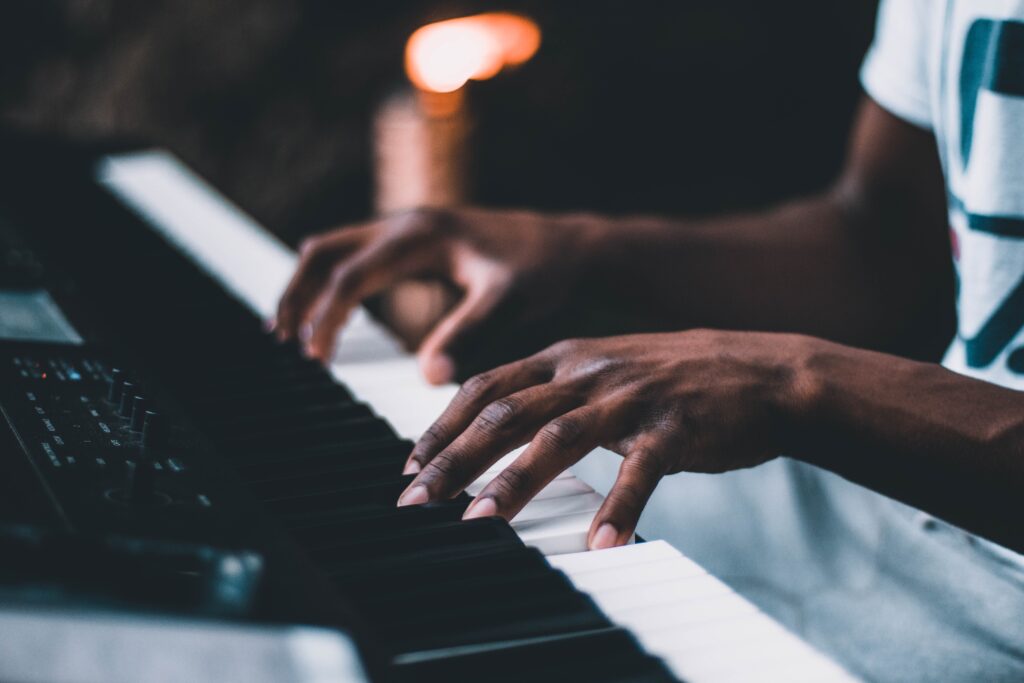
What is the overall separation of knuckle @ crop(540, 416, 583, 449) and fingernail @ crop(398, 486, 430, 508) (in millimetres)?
82

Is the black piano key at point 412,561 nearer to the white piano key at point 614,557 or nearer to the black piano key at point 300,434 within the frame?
the white piano key at point 614,557

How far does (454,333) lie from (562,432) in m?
0.35

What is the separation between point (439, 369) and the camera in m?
0.93

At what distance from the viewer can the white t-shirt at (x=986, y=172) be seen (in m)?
0.95

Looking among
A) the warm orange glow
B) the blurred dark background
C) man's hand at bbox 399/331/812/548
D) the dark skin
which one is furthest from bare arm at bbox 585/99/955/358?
the blurred dark background

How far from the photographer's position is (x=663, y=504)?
92cm

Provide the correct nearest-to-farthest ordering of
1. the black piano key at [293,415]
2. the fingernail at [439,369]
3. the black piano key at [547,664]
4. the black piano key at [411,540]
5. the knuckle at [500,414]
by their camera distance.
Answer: the black piano key at [547,664] → the black piano key at [411,540] → the knuckle at [500,414] → the black piano key at [293,415] → the fingernail at [439,369]

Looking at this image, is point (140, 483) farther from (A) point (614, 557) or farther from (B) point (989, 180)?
(B) point (989, 180)

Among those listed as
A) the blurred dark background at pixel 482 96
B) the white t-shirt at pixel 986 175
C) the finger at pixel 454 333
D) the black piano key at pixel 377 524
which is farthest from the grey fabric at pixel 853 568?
the blurred dark background at pixel 482 96

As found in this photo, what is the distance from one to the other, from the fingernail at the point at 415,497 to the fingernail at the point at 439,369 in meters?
0.31

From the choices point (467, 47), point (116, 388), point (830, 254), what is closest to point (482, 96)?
point (467, 47)

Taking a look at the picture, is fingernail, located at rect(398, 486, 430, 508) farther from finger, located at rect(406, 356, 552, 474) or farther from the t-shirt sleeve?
the t-shirt sleeve

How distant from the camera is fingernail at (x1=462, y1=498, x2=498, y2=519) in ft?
1.96

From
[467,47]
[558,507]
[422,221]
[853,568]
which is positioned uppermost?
[467,47]
